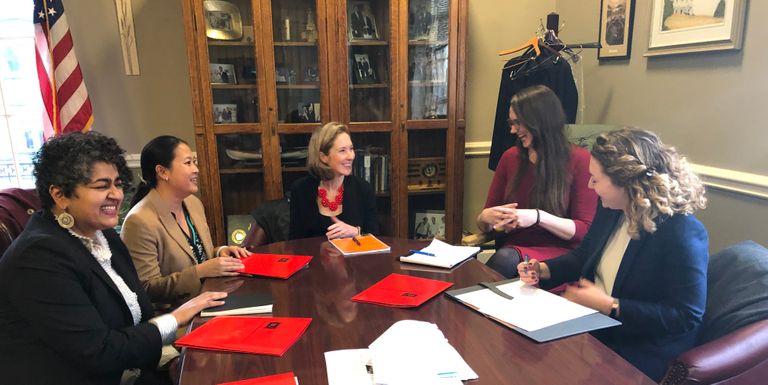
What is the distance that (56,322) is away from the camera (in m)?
1.10

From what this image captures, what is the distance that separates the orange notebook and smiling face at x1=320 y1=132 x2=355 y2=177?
0.41 meters

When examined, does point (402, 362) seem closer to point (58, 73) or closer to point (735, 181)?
point (735, 181)

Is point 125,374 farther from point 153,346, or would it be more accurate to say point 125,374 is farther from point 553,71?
point 553,71

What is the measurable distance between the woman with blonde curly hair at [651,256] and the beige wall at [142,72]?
2.52 m

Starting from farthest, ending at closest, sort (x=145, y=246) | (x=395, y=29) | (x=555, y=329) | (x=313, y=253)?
(x=395, y=29), (x=313, y=253), (x=145, y=246), (x=555, y=329)

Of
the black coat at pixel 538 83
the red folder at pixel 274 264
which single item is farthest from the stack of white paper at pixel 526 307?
the black coat at pixel 538 83

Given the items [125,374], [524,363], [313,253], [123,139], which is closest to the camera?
[524,363]

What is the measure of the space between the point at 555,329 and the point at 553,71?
1854 millimetres

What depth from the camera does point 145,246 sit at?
5.48 feet

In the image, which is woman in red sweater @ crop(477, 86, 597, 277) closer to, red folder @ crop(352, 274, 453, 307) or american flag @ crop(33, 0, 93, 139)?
red folder @ crop(352, 274, 453, 307)

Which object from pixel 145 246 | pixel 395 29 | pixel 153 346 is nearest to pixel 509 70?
pixel 395 29

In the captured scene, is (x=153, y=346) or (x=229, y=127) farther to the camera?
(x=229, y=127)

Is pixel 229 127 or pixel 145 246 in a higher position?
pixel 229 127

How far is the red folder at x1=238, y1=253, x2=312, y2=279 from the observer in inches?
61.9
